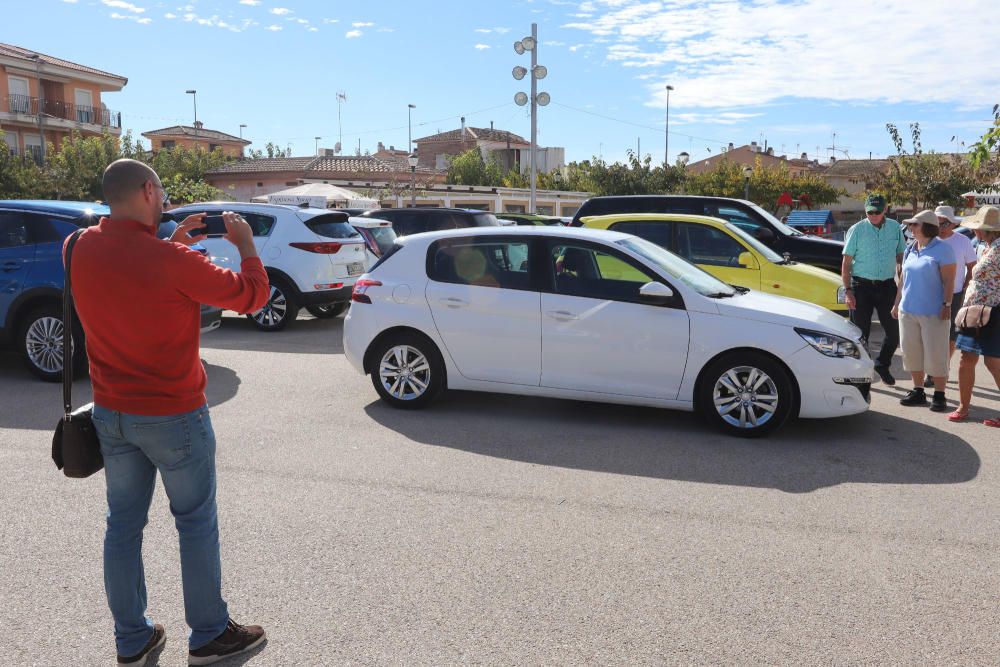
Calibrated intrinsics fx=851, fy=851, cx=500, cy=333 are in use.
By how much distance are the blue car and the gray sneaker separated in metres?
5.70

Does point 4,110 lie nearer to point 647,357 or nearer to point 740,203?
point 740,203

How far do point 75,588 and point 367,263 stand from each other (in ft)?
30.1

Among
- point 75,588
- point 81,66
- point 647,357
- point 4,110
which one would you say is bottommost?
point 75,588

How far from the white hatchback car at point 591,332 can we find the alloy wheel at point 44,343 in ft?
10.2

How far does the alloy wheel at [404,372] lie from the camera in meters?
7.14

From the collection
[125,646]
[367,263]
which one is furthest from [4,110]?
[125,646]

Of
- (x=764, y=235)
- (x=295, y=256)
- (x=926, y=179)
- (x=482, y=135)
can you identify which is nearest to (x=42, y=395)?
(x=295, y=256)

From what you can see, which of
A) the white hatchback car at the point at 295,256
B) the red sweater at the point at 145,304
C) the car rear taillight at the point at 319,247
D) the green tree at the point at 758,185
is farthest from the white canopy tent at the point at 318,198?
the green tree at the point at 758,185

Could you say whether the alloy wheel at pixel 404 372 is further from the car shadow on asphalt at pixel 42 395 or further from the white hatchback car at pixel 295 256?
the white hatchback car at pixel 295 256

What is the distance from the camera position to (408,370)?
7.17m

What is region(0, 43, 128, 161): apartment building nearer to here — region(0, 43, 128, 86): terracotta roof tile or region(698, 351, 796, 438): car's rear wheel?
region(0, 43, 128, 86): terracotta roof tile

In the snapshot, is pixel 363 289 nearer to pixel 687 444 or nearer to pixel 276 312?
pixel 687 444

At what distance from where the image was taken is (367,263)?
12703mm

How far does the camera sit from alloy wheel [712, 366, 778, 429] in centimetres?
628
